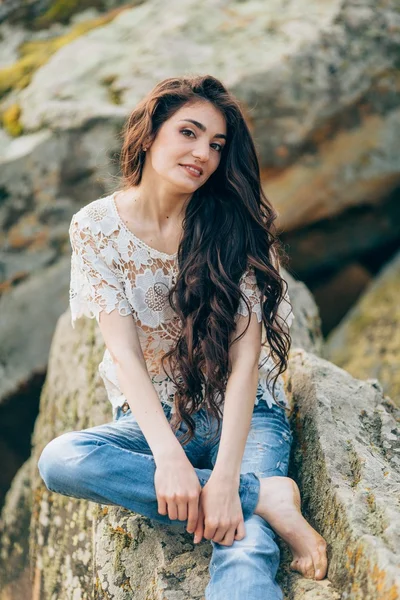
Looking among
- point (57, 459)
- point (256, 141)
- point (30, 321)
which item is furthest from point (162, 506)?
point (256, 141)

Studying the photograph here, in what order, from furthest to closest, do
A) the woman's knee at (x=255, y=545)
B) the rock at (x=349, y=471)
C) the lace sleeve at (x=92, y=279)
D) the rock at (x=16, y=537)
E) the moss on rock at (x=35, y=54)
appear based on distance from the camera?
1. the moss on rock at (x=35, y=54)
2. the rock at (x=16, y=537)
3. the lace sleeve at (x=92, y=279)
4. the woman's knee at (x=255, y=545)
5. the rock at (x=349, y=471)


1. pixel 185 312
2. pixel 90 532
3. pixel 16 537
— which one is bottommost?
pixel 16 537

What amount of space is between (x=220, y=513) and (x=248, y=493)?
0.59 feet

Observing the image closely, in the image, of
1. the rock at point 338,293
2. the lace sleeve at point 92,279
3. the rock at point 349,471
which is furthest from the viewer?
the rock at point 338,293

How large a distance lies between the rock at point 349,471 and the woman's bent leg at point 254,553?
157 mm

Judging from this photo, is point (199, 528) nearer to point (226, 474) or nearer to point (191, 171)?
point (226, 474)

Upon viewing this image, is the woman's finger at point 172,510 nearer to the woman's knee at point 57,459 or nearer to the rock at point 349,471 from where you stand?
the woman's knee at point 57,459

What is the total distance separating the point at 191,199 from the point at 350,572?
161 centimetres

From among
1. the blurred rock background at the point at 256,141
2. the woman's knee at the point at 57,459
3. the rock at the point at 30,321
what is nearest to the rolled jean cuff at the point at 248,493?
the woman's knee at the point at 57,459

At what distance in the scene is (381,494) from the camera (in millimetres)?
2652

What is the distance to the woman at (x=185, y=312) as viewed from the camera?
2.77 meters

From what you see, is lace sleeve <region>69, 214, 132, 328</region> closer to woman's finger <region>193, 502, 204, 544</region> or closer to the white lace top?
the white lace top

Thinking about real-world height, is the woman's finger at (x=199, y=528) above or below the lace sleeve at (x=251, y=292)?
below

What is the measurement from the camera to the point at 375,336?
563 centimetres
